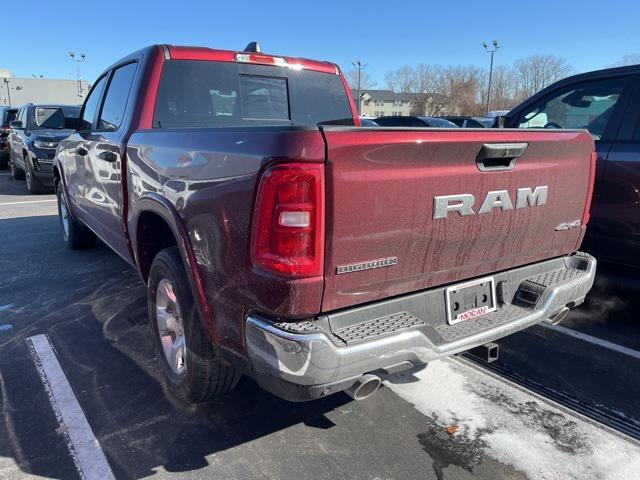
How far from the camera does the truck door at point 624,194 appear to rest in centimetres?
395

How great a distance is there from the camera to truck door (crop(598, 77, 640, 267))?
3.95 meters

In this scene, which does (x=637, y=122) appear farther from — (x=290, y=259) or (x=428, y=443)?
(x=290, y=259)

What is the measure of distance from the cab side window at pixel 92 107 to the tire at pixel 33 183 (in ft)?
22.7

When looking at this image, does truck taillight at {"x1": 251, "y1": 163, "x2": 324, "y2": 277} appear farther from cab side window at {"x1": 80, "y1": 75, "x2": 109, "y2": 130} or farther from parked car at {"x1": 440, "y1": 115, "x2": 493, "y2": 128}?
parked car at {"x1": 440, "y1": 115, "x2": 493, "y2": 128}

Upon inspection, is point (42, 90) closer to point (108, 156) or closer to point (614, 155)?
point (108, 156)

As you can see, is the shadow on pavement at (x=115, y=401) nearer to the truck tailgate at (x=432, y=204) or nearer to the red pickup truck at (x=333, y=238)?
the red pickup truck at (x=333, y=238)

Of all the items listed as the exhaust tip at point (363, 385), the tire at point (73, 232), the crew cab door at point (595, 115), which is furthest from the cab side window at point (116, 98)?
the crew cab door at point (595, 115)

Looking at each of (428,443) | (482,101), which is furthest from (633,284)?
(482,101)

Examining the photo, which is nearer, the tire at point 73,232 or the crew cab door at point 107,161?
the crew cab door at point 107,161

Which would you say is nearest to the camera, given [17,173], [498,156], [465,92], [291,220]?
[291,220]

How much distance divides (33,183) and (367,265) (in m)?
11.3

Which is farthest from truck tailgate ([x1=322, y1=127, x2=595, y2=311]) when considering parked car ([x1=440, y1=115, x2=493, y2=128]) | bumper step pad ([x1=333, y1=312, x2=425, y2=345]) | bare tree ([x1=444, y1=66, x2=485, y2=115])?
bare tree ([x1=444, y1=66, x2=485, y2=115])

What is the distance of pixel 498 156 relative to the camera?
8.09 ft

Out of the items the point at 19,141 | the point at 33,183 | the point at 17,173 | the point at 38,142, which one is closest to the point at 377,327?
the point at 38,142
